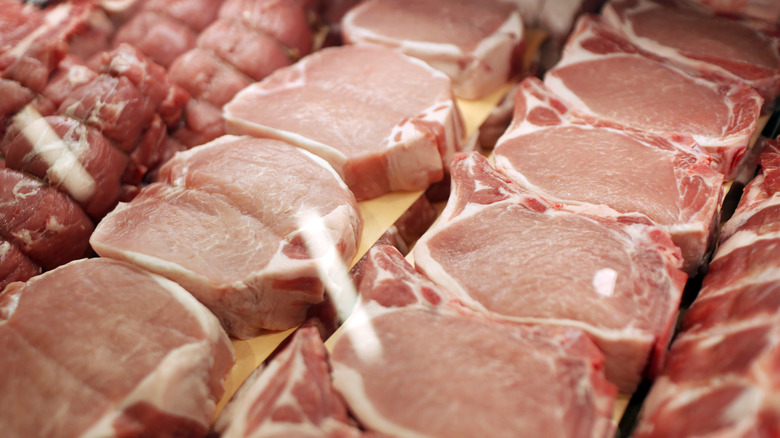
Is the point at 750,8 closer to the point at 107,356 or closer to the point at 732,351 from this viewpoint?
the point at 732,351

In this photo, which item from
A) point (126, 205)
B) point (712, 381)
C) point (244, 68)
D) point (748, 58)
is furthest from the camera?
point (244, 68)

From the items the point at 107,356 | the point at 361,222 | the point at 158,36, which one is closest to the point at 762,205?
the point at 361,222

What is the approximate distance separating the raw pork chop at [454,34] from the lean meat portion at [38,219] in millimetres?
1962

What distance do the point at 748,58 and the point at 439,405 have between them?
2.66 m

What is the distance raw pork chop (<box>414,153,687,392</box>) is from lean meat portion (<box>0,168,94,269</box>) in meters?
1.58

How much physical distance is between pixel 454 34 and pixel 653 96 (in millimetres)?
1210

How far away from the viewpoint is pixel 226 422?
84.1 inches

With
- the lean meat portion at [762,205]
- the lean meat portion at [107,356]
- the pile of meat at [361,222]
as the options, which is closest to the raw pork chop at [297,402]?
the pile of meat at [361,222]

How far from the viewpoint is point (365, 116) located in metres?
2.99

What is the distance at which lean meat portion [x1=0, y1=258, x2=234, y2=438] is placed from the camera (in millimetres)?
1886

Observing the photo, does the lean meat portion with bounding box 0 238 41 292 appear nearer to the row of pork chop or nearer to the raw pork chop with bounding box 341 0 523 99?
the row of pork chop

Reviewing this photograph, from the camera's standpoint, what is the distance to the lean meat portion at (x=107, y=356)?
74.2 inches

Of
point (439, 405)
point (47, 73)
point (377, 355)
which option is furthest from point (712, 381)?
point (47, 73)

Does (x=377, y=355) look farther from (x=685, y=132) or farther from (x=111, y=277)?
(x=685, y=132)
